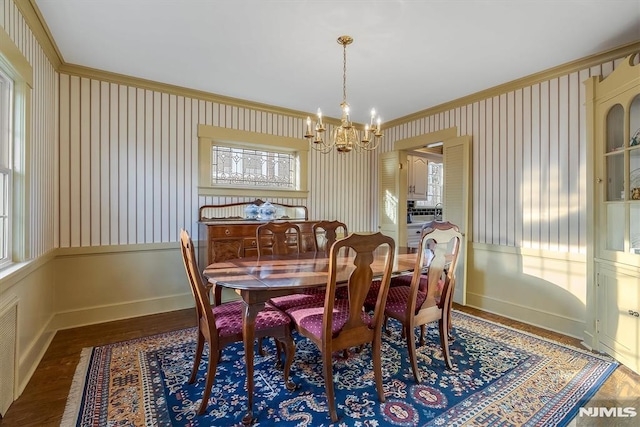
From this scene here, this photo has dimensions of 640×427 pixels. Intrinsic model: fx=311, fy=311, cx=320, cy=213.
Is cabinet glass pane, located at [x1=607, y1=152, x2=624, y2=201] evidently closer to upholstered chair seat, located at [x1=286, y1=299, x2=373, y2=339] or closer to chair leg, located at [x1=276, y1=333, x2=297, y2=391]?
upholstered chair seat, located at [x1=286, y1=299, x2=373, y2=339]

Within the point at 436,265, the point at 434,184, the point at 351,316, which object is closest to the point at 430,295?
the point at 436,265

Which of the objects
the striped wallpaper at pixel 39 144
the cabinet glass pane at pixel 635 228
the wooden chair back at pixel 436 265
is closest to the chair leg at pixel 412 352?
the wooden chair back at pixel 436 265

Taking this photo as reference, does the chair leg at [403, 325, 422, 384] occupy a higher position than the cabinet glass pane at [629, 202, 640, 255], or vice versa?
the cabinet glass pane at [629, 202, 640, 255]

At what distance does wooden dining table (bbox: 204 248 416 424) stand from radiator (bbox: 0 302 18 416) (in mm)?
1093

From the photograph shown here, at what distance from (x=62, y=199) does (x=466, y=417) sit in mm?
3854

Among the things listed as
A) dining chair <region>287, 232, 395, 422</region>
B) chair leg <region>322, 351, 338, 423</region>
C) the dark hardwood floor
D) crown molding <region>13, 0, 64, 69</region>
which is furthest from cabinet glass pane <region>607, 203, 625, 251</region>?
crown molding <region>13, 0, 64, 69</region>

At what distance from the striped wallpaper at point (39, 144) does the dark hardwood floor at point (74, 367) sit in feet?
2.73

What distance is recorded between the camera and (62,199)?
308cm

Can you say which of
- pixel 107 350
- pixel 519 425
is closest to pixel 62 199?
pixel 107 350

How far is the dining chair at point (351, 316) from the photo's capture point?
172 cm

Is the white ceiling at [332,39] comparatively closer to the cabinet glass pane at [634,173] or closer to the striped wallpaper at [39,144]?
the striped wallpaper at [39,144]

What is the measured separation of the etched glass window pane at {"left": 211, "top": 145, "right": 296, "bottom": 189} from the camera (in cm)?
402

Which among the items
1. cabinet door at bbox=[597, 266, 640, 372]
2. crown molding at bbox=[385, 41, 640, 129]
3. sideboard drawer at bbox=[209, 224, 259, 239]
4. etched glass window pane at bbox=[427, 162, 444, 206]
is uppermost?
crown molding at bbox=[385, 41, 640, 129]

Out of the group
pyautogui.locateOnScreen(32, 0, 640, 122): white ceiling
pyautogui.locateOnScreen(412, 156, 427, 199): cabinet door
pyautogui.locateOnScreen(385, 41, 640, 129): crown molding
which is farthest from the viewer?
pyautogui.locateOnScreen(412, 156, 427, 199): cabinet door
